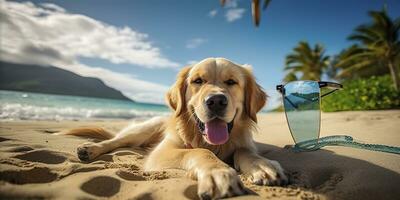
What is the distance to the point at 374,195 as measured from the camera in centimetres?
179

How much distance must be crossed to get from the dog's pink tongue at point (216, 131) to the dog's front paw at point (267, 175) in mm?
608

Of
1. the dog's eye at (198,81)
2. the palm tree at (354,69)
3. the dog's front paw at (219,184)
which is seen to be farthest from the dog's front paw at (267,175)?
the palm tree at (354,69)

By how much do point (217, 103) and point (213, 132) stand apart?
0.33 meters

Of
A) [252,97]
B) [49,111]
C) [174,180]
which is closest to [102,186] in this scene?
[174,180]

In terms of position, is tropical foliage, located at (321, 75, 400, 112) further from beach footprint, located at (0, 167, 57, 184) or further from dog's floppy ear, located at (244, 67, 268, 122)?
beach footprint, located at (0, 167, 57, 184)

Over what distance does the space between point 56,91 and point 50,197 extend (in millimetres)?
61159

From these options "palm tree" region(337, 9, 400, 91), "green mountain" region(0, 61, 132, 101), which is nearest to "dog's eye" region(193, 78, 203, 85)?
"palm tree" region(337, 9, 400, 91)

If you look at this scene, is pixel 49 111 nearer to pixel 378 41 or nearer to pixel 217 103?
pixel 217 103

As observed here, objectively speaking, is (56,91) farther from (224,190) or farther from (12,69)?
(224,190)

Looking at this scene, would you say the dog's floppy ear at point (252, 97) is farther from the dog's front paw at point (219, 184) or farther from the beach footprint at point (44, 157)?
the beach footprint at point (44, 157)

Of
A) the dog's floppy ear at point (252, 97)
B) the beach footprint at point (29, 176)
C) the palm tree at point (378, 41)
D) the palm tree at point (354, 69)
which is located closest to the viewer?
the beach footprint at point (29, 176)

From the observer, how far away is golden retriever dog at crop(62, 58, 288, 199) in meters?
2.04

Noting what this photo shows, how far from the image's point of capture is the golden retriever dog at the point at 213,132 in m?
2.04

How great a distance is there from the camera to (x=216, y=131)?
2762mm
